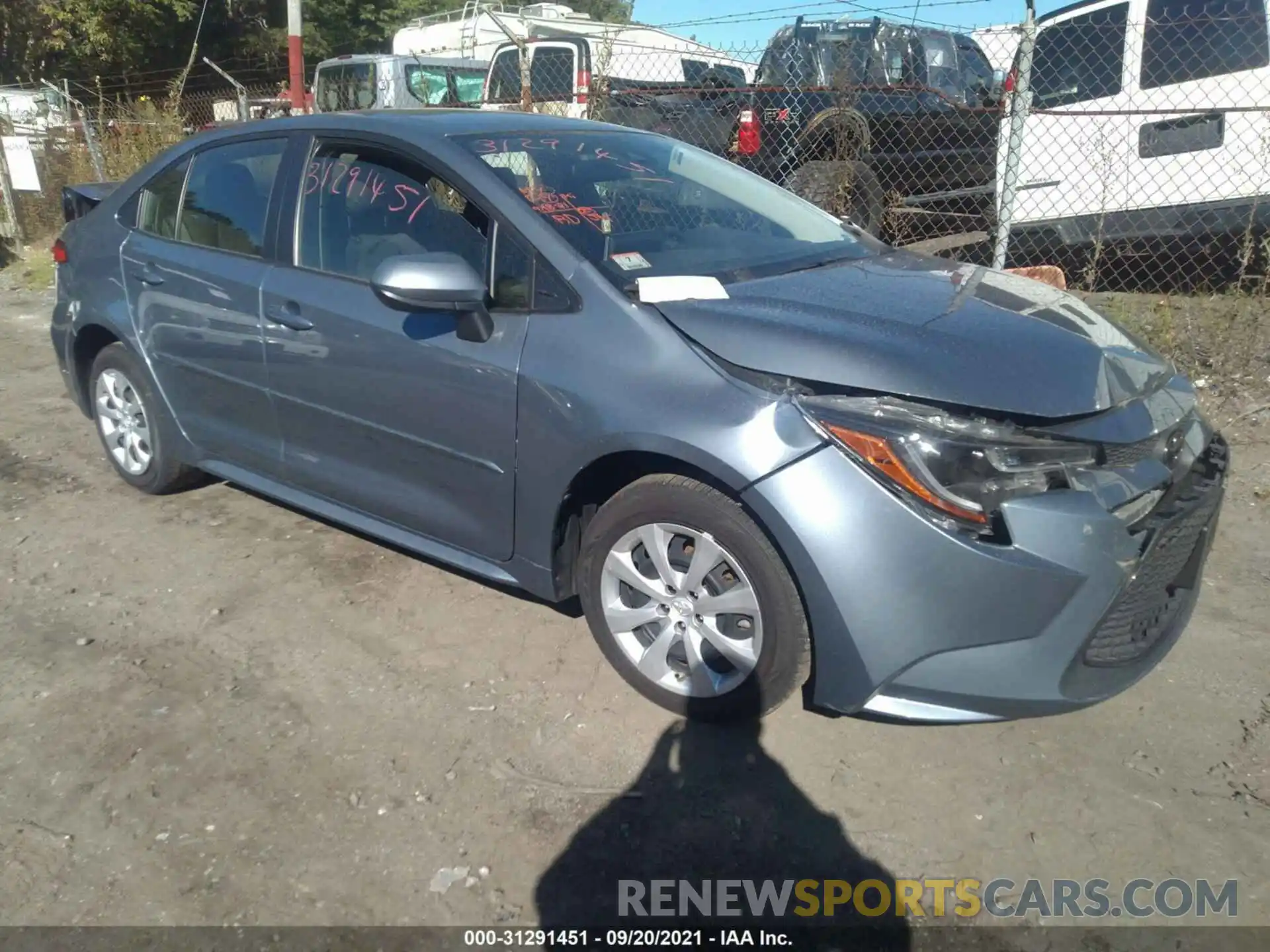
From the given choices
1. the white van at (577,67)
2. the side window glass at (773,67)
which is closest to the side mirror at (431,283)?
the white van at (577,67)

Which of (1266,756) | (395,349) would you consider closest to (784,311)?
(395,349)

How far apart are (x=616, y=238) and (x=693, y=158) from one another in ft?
3.34

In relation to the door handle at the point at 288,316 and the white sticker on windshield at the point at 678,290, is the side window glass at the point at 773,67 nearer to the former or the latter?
the door handle at the point at 288,316

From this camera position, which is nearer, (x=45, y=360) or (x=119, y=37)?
(x=45, y=360)

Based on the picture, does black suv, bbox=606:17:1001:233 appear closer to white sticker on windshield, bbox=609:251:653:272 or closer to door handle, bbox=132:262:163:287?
white sticker on windshield, bbox=609:251:653:272

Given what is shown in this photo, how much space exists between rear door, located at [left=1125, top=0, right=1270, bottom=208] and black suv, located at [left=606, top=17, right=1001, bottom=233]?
968 millimetres

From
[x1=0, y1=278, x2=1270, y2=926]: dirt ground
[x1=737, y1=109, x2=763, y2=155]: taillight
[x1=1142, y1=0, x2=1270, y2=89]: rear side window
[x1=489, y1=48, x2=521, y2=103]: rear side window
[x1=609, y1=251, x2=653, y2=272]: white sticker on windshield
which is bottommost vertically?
[x1=0, y1=278, x2=1270, y2=926]: dirt ground

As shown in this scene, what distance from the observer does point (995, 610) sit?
8.22 feet

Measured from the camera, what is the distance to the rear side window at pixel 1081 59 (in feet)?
22.8

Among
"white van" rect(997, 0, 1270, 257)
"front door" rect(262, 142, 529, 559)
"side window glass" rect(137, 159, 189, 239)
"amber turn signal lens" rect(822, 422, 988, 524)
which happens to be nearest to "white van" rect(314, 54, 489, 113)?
"white van" rect(997, 0, 1270, 257)

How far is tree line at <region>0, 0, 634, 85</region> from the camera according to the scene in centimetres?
2522

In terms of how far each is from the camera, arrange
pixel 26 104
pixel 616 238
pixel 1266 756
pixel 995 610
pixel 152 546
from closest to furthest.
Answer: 1. pixel 995 610
2. pixel 1266 756
3. pixel 616 238
4. pixel 152 546
5. pixel 26 104

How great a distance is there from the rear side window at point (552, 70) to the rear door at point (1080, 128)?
545 cm

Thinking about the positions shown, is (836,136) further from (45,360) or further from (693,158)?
(45,360)
